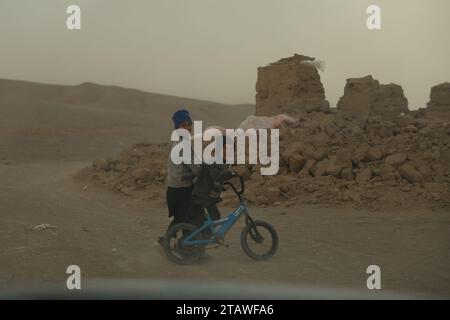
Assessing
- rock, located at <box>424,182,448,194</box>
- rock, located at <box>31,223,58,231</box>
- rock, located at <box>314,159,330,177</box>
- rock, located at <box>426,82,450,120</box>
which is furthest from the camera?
rock, located at <box>426,82,450,120</box>

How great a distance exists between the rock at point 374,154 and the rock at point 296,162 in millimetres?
1273

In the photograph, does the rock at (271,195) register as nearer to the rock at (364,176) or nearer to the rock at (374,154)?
the rock at (364,176)

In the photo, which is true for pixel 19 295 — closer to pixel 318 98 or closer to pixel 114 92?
pixel 318 98

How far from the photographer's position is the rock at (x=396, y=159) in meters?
10.1

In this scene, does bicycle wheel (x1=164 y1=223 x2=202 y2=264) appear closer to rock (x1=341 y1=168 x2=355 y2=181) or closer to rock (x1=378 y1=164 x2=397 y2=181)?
rock (x1=341 y1=168 x2=355 y2=181)

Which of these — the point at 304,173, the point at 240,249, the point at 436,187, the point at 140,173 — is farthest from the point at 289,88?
the point at 240,249

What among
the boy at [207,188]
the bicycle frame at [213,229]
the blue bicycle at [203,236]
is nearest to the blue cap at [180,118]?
the boy at [207,188]

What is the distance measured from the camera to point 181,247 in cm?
527

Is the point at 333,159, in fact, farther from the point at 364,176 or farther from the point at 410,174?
the point at 410,174

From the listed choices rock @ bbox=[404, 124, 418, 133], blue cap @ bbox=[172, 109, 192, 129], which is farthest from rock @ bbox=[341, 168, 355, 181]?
blue cap @ bbox=[172, 109, 192, 129]

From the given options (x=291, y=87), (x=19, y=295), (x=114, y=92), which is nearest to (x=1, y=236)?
(x=19, y=295)

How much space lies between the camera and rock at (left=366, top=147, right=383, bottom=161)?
409 inches

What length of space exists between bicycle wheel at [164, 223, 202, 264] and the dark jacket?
0.30 meters

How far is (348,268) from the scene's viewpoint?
5352 millimetres
